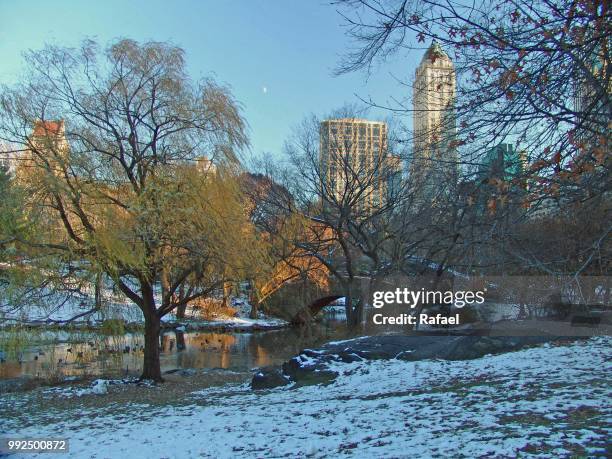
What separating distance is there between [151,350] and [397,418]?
996 cm

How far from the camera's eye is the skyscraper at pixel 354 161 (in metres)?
17.7

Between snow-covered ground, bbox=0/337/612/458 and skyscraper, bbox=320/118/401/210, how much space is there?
29.8 ft

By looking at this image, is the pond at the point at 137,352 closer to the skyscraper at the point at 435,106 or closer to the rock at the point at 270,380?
the rock at the point at 270,380

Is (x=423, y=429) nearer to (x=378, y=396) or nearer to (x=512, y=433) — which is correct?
(x=512, y=433)

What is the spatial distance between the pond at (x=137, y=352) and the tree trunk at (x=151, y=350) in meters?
0.68

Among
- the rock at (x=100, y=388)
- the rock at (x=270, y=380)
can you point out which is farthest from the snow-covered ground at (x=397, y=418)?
the rock at (x=100, y=388)

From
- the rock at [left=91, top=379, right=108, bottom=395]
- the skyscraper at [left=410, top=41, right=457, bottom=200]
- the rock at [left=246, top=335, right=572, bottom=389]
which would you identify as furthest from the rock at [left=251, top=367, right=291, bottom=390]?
the skyscraper at [left=410, top=41, right=457, bottom=200]

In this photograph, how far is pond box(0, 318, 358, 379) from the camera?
535 inches

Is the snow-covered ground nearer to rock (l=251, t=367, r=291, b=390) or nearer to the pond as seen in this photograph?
rock (l=251, t=367, r=291, b=390)

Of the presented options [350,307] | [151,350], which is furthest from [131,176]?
[350,307]

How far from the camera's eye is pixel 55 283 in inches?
448

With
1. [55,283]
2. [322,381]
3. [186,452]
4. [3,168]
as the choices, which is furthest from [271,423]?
[3,168]

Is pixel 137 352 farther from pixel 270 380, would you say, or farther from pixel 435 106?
pixel 435 106

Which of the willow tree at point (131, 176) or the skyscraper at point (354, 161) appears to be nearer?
the willow tree at point (131, 176)
